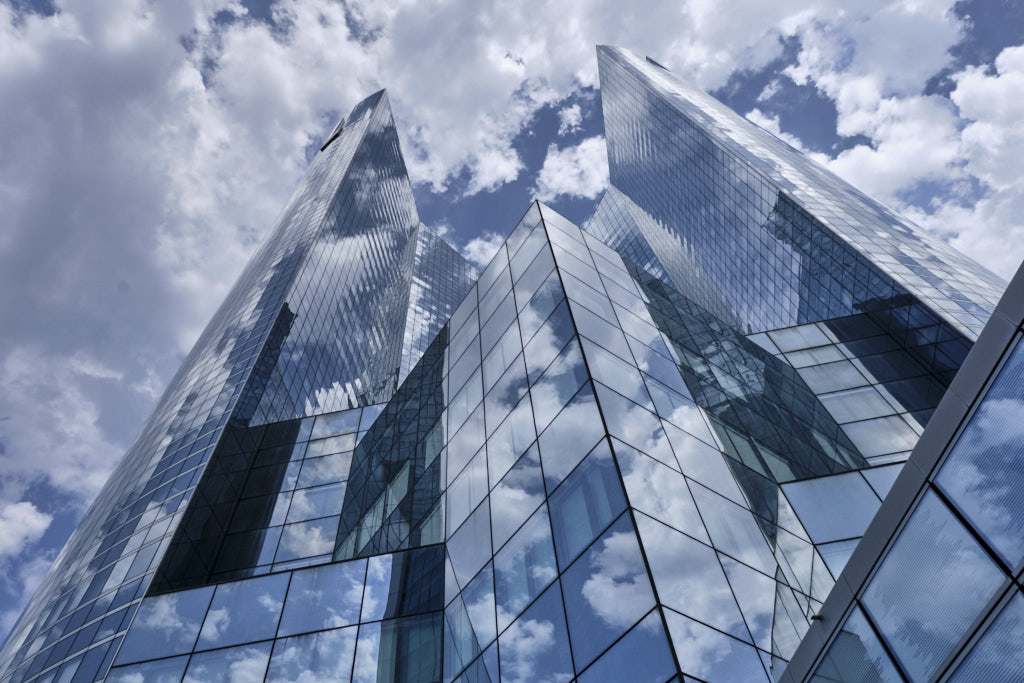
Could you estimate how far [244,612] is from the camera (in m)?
20.6

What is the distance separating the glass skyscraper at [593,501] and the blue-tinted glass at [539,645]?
3.3 inches

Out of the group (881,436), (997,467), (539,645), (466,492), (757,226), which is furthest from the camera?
(757,226)

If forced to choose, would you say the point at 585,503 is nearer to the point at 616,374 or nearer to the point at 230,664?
the point at 616,374

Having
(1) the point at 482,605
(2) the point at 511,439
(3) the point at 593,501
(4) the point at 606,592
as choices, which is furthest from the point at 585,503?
(2) the point at 511,439

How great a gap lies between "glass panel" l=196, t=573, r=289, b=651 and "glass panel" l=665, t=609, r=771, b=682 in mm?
14898

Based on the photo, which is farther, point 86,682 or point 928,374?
point 928,374

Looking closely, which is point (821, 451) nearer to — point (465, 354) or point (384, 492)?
point (465, 354)

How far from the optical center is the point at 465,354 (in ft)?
78.6

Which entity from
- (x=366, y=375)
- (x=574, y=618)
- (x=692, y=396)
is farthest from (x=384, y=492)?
(x=366, y=375)

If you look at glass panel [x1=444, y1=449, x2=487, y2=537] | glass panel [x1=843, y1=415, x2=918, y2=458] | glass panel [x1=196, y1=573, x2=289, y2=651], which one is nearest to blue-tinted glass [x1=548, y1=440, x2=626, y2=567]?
glass panel [x1=444, y1=449, x2=487, y2=537]

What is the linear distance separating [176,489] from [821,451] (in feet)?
100

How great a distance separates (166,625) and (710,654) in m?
18.7

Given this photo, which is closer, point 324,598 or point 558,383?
point 558,383

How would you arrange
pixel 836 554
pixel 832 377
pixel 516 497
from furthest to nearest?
pixel 832 377
pixel 836 554
pixel 516 497
